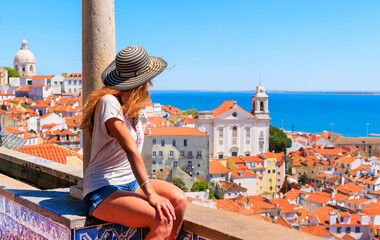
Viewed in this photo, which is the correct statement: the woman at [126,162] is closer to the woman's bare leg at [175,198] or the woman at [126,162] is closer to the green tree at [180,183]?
the woman's bare leg at [175,198]

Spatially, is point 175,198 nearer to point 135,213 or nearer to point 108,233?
point 135,213

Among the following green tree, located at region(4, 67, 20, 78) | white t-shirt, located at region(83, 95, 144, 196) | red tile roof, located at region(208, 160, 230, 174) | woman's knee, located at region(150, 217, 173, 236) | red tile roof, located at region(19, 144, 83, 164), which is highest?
green tree, located at region(4, 67, 20, 78)

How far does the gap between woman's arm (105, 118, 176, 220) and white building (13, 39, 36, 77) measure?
74.8 metres

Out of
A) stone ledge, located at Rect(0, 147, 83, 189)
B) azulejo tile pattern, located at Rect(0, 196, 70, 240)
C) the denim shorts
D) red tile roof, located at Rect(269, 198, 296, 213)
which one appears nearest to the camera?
the denim shorts

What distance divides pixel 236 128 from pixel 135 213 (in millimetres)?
41154

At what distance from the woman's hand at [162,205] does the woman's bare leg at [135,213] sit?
0.02 metres

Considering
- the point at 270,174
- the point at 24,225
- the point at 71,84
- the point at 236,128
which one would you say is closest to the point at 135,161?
the point at 24,225

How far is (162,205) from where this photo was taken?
1.83m

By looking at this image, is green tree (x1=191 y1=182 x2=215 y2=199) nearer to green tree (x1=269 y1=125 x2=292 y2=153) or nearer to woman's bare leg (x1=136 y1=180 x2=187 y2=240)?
green tree (x1=269 y1=125 x2=292 y2=153)

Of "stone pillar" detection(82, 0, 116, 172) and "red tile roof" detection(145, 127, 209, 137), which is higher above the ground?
"stone pillar" detection(82, 0, 116, 172)

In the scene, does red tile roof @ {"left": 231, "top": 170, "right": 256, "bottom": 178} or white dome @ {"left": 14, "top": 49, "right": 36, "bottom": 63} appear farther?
white dome @ {"left": 14, "top": 49, "right": 36, "bottom": 63}

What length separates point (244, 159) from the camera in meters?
38.4

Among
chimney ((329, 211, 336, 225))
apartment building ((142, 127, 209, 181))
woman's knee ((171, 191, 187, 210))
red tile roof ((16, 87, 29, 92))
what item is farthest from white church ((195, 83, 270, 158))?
woman's knee ((171, 191, 187, 210))

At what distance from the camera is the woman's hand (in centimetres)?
181
